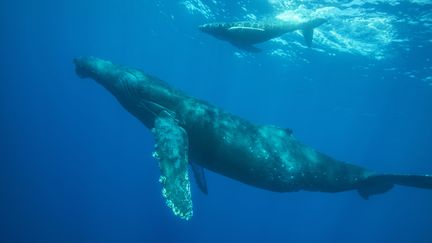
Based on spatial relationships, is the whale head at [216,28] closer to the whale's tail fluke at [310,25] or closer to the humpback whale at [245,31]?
the humpback whale at [245,31]

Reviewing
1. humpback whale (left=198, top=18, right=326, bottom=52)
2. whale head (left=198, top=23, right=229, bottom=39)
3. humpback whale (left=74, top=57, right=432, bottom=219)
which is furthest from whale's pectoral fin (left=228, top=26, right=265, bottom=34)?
humpback whale (left=74, top=57, right=432, bottom=219)

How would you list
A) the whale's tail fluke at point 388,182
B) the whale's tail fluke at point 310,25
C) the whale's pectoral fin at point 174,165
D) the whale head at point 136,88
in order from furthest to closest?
1. the whale's tail fluke at point 310,25
2. the whale's tail fluke at point 388,182
3. the whale head at point 136,88
4. the whale's pectoral fin at point 174,165

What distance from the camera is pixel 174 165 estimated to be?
A: 7191 millimetres

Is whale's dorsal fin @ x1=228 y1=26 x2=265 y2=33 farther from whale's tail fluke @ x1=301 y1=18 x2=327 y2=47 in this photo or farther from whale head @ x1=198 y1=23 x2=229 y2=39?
whale's tail fluke @ x1=301 y1=18 x2=327 y2=47

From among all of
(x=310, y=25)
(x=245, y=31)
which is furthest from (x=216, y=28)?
(x=310, y=25)

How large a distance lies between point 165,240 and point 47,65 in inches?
2729

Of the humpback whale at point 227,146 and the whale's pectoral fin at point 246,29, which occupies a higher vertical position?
the whale's pectoral fin at point 246,29

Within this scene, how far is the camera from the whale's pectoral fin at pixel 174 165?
6762 mm

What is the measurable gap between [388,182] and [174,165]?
6209 mm

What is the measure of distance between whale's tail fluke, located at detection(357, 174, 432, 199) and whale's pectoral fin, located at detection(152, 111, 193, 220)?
5.44 metres

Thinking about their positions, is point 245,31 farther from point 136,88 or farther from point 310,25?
point 310,25

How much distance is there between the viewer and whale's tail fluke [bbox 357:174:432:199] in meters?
8.98

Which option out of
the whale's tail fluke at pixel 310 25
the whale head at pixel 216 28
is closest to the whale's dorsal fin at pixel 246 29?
the whale head at pixel 216 28

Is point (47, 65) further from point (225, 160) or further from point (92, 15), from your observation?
point (225, 160)
